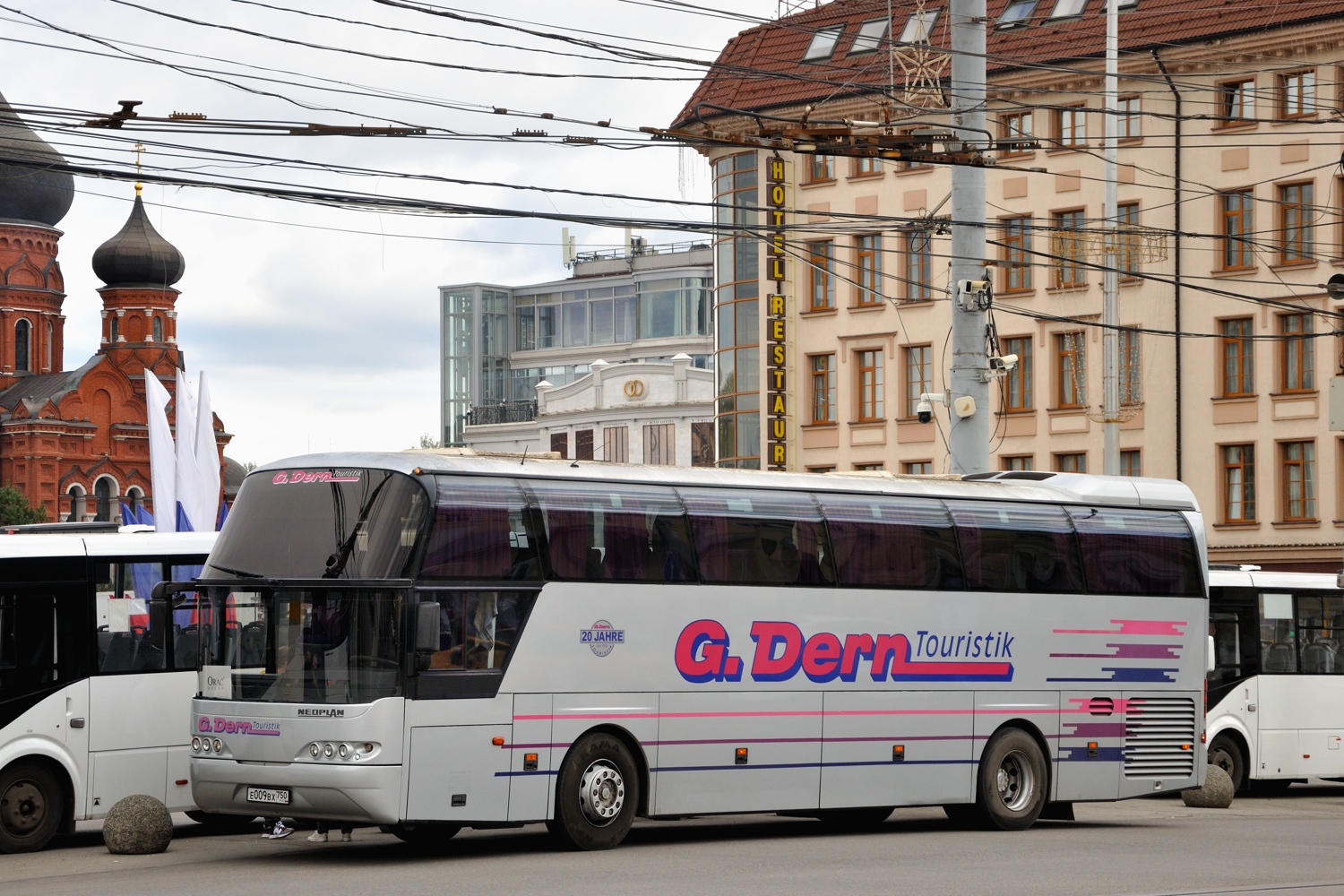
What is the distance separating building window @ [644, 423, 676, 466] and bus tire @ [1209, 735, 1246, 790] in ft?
194

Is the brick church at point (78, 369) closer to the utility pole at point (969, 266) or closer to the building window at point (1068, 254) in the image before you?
the building window at point (1068, 254)

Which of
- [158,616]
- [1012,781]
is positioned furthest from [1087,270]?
[158,616]

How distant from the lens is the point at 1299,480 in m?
46.7

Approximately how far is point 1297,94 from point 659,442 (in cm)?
4383

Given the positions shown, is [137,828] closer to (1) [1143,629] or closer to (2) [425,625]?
(2) [425,625]

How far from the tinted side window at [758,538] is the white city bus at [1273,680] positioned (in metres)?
9.83

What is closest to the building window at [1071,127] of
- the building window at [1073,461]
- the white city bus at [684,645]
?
the building window at [1073,461]

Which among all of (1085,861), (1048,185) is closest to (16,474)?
(1048,185)

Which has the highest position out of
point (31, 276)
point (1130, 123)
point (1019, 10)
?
point (1019, 10)

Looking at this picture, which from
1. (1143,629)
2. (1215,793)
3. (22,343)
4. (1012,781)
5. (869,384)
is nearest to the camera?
(1012,781)

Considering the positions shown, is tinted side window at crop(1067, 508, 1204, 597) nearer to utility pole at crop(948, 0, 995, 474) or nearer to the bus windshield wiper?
utility pole at crop(948, 0, 995, 474)

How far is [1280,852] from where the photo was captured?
16.7 metres

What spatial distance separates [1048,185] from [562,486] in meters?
35.1

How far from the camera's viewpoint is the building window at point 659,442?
3376 inches
